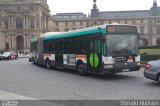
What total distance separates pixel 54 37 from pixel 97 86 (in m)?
10.2

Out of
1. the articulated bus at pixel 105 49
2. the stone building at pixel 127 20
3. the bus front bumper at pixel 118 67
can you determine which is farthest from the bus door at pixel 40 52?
the stone building at pixel 127 20

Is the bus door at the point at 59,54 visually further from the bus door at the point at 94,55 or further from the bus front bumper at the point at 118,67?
the bus front bumper at the point at 118,67

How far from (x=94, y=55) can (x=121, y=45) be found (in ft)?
5.25

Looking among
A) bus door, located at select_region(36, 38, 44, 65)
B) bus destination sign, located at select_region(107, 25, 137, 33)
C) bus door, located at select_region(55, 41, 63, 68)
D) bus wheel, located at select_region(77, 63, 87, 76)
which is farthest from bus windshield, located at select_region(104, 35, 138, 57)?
bus door, located at select_region(36, 38, 44, 65)

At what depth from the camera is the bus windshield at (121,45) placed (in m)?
16.9

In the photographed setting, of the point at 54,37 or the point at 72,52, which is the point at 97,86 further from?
the point at 54,37

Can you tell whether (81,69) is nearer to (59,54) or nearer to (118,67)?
(118,67)

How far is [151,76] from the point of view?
14508mm

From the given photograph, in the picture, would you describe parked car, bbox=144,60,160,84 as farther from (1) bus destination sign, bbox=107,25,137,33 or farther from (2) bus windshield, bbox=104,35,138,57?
(1) bus destination sign, bbox=107,25,137,33

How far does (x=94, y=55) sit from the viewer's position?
17859 millimetres

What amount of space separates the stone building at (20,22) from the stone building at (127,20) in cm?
3084

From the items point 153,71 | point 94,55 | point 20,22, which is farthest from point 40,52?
point 20,22

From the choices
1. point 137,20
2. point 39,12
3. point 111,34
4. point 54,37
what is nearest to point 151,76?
point 111,34

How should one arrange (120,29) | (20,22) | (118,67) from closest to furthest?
(118,67), (120,29), (20,22)
